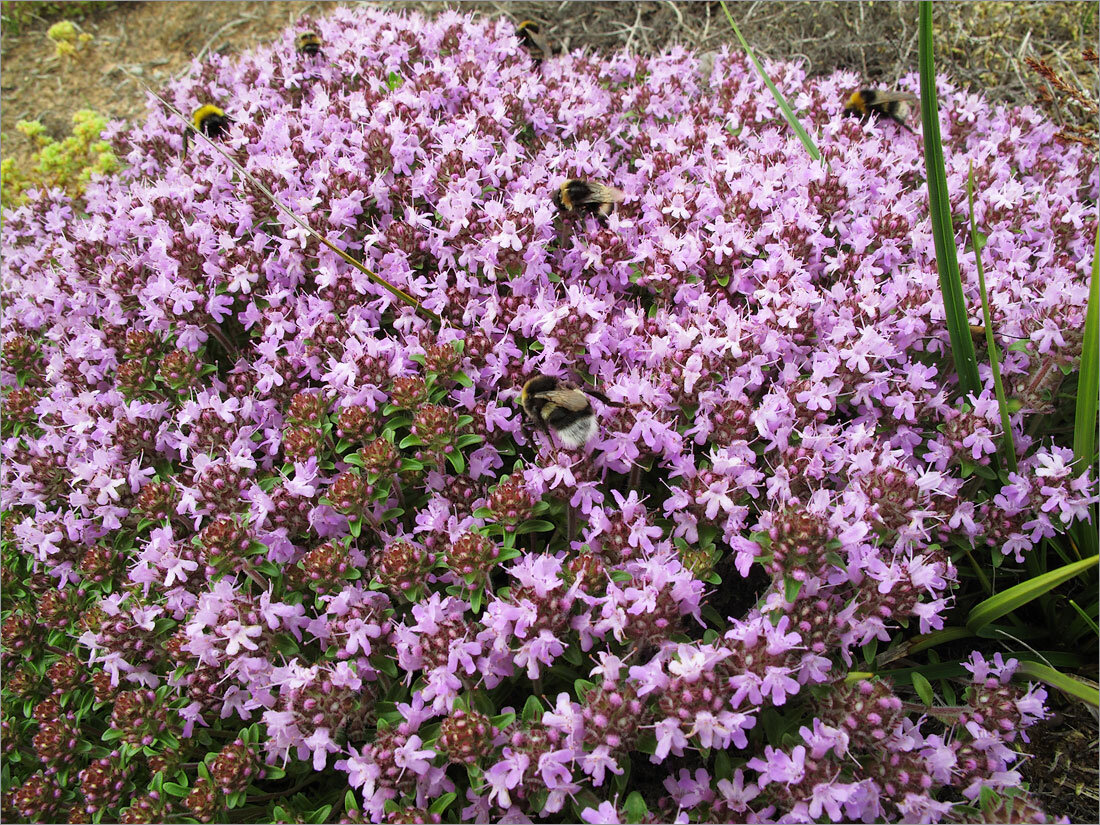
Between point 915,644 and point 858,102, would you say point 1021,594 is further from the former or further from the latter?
point 858,102

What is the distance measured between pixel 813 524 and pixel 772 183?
204 cm

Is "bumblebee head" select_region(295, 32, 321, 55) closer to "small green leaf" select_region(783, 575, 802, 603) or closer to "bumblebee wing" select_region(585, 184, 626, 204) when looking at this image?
"bumblebee wing" select_region(585, 184, 626, 204)

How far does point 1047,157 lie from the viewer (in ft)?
15.4

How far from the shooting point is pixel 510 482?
2.89 m

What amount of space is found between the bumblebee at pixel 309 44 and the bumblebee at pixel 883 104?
360cm

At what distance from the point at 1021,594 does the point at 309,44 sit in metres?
5.26

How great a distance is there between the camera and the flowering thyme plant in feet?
8.36

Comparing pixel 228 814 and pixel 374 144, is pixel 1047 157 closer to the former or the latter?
pixel 374 144

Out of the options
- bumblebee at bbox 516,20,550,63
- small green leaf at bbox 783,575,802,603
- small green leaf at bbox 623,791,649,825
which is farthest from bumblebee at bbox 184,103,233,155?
small green leaf at bbox 623,791,649,825

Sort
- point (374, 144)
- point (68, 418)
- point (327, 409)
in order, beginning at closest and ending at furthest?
point (327, 409)
point (68, 418)
point (374, 144)

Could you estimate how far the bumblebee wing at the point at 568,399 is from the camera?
8.98 feet

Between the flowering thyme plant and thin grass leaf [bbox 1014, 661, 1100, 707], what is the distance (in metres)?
0.06

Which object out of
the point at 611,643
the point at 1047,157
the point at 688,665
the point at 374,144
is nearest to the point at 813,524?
the point at 688,665

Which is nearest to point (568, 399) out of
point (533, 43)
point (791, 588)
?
point (791, 588)
